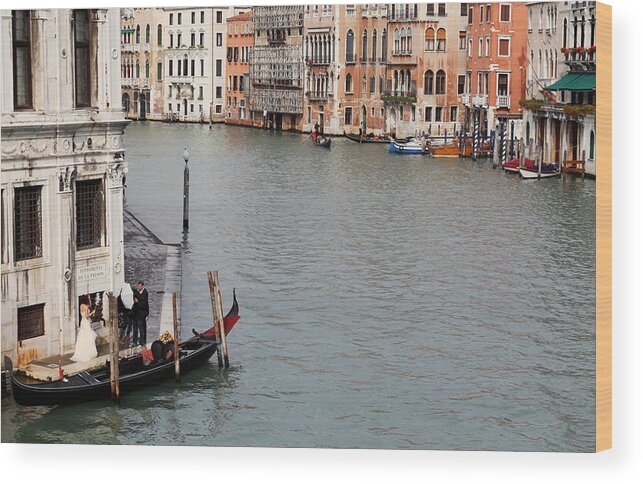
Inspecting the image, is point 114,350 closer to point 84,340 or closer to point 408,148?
point 84,340

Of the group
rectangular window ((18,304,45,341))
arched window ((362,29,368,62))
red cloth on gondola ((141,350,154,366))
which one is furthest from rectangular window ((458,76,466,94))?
rectangular window ((18,304,45,341))

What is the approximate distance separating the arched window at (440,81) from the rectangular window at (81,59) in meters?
2.25

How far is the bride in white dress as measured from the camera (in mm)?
8297

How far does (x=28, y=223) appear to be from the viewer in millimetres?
8125

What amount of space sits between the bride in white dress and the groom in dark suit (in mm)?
289

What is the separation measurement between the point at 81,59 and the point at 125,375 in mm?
1648

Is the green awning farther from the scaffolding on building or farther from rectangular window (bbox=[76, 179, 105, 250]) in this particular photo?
rectangular window (bbox=[76, 179, 105, 250])

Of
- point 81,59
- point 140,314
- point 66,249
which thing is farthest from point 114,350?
point 81,59

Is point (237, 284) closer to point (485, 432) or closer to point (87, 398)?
point (87, 398)

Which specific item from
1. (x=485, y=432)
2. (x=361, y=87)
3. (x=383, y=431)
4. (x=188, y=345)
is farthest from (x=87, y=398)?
(x=361, y=87)

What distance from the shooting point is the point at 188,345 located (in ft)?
29.2

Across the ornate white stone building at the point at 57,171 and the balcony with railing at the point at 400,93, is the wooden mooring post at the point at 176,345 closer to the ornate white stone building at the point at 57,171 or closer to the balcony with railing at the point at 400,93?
the ornate white stone building at the point at 57,171

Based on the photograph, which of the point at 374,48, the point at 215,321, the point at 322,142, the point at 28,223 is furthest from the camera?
the point at 322,142

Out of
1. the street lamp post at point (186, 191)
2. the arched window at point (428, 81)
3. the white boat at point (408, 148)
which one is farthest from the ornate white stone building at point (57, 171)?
the white boat at point (408, 148)
